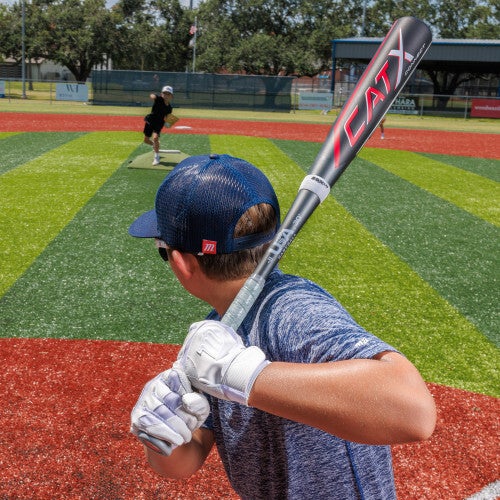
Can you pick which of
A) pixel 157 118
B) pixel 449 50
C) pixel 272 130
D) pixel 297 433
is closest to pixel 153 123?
pixel 157 118

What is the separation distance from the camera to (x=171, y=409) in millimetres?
1647

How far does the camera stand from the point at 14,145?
1783cm

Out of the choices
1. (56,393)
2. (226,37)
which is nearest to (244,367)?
(56,393)

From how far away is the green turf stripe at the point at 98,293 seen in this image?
228 inches

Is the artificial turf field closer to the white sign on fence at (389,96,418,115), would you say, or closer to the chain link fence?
the chain link fence

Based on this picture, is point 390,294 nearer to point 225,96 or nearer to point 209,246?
point 209,246

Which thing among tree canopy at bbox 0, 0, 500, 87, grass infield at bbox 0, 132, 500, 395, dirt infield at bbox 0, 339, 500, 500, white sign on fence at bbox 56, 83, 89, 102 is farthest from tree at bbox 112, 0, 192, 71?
dirt infield at bbox 0, 339, 500, 500

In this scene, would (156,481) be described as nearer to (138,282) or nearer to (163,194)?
(163,194)

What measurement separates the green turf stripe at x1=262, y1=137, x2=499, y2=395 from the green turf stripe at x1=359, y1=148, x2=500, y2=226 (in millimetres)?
845

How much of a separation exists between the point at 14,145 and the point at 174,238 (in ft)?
57.2

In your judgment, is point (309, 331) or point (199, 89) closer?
point (309, 331)

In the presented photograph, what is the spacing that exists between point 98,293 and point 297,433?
5180mm

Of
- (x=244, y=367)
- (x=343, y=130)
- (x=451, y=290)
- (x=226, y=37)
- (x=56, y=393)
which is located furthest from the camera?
(x=226, y=37)

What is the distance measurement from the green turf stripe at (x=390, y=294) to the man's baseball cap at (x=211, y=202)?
145 inches
